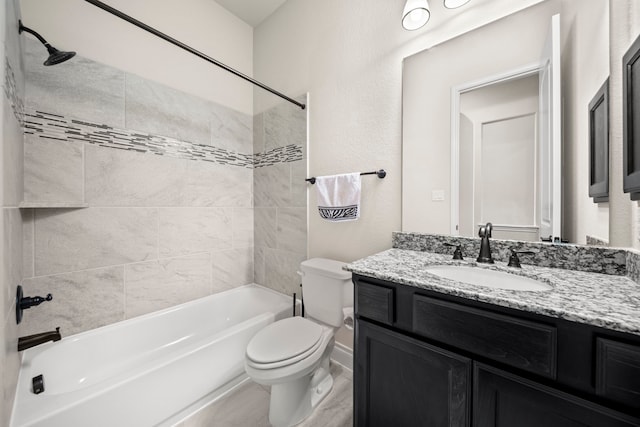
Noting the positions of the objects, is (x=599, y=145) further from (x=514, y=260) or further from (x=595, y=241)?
(x=514, y=260)

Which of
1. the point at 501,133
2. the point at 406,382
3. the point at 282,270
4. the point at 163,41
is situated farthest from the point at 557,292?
the point at 163,41

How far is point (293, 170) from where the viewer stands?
197 centimetres

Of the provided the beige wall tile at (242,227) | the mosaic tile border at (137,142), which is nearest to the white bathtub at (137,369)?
the beige wall tile at (242,227)

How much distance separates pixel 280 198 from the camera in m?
2.09

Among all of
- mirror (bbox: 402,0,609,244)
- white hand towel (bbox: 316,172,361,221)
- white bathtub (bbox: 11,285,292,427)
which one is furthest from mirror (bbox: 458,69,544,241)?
white bathtub (bbox: 11,285,292,427)

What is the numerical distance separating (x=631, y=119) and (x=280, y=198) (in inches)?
74.3

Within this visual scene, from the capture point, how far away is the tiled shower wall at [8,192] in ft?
2.52

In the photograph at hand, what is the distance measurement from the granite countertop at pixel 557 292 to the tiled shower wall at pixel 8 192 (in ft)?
3.87

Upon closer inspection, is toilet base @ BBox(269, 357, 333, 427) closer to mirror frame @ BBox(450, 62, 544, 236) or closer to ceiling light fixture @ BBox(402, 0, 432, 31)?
mirror frame @ BBox(450, 62, 544, 236)

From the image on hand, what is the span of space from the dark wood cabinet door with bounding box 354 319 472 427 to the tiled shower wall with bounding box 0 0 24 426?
119 centimetres

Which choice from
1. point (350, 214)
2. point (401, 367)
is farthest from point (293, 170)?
point (401, 367)

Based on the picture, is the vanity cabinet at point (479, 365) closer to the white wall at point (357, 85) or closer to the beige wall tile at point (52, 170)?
the white wall at point (357, 85)

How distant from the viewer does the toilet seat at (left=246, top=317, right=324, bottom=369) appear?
3.74 feet

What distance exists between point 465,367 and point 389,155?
1.10 meters
